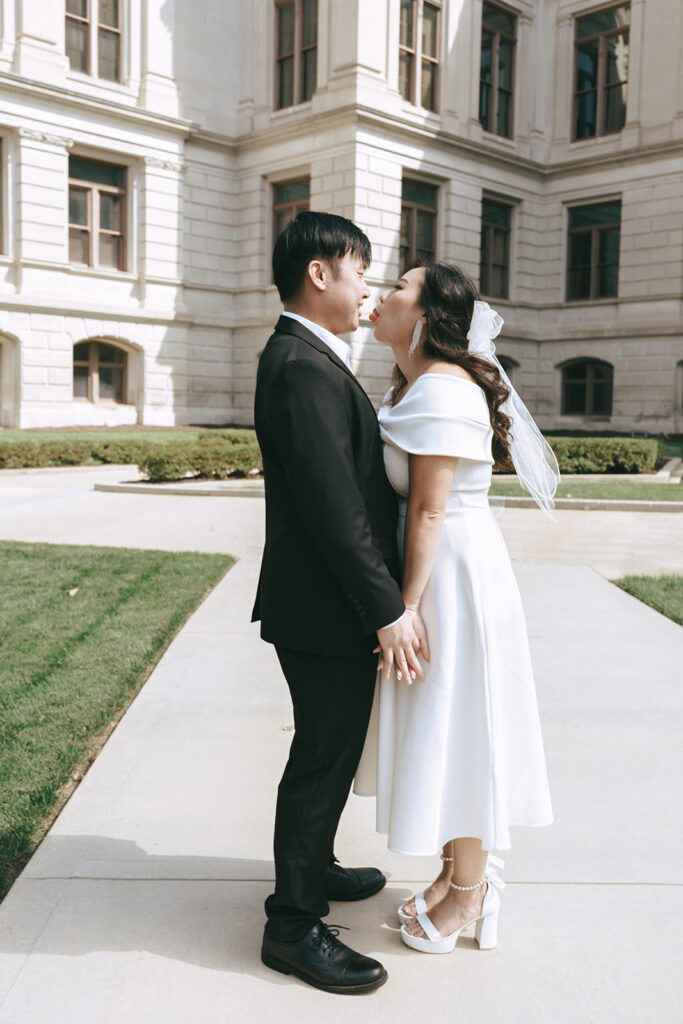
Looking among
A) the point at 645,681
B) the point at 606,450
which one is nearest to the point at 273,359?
the point at 645,681

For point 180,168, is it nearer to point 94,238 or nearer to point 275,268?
point 94,238

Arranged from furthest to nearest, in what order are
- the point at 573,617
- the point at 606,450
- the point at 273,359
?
the point at 606,450
the point at 573,617
the point at 273,359

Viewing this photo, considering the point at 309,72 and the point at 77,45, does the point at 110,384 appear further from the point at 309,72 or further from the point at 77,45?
the point at 309,72

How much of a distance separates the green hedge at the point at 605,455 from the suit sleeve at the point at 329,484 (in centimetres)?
1550

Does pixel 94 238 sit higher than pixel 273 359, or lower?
higher

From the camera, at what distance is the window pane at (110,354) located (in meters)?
27.0

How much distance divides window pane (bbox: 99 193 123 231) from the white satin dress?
2643 cm

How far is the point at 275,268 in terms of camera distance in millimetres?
2740

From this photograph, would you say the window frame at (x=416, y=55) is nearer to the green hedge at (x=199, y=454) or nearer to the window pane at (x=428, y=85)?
the window pane at (x=428, y=85)

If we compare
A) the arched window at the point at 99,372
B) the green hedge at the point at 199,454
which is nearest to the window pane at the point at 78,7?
the arched window at the point at 99,372

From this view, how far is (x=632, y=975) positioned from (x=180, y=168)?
2801 cm

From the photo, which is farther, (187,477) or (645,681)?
(187,477)

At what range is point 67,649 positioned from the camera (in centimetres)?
569

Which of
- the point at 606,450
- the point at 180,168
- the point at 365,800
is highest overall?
the point at 180,168
